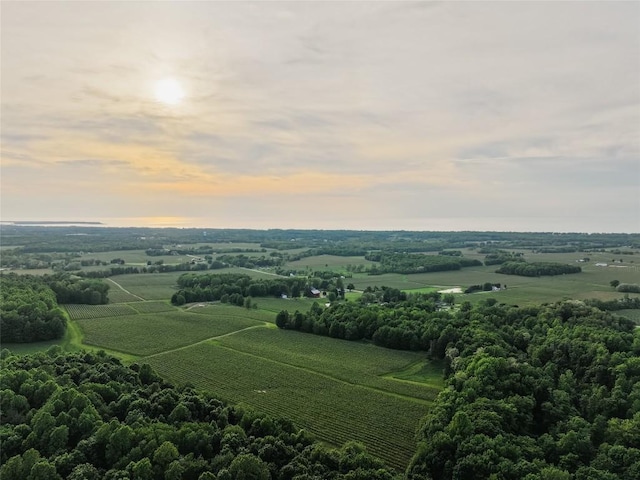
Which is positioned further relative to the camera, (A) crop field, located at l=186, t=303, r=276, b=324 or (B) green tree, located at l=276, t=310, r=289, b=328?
(A) crop field, located at l=186, t=303, r=276, b=324

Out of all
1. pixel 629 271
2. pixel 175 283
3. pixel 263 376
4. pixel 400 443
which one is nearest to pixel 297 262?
pixel 175 283

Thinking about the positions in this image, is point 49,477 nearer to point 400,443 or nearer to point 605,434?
point 400,443

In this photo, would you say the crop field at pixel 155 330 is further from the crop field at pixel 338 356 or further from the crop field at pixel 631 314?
the crop field at pixel 631 314

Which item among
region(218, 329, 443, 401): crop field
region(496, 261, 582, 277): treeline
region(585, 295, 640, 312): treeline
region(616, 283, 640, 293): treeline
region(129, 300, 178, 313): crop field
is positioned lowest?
region(218, 329, 443, 401): crop field


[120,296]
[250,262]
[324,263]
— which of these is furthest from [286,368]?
[324,263]

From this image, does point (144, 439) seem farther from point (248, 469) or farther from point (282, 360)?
point (282, 360)

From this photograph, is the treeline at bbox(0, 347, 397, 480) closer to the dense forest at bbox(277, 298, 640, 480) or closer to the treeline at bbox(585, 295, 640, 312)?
the dense forest at bbox(277, 298, 640, 480)

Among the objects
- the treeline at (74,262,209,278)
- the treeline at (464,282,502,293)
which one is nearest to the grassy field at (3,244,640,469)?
the treeline at (464,282,502,293)
